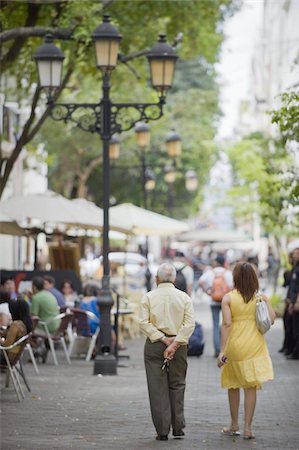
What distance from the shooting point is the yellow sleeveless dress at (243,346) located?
37.7 ft

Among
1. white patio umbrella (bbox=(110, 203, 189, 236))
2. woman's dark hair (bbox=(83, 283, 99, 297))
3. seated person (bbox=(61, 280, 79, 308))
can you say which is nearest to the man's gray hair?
woman's dark hair (bbox=(83, 283, 99, 297))

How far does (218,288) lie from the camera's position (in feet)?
70.0

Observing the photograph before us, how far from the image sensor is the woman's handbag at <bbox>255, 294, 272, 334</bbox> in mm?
11430

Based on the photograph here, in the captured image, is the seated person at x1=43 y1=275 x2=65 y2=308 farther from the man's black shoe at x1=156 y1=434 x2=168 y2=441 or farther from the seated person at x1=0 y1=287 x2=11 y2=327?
the man's black shoe at x1=156 y1=434 x2=168 y2=441

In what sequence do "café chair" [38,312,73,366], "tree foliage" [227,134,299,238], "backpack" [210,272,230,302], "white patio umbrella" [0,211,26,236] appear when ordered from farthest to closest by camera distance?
"white patio umbrella" [0,211,26,236] < "tree foliage" [227,134,299,238] < "backpack" [210,272,230,302] < "café chair" [38,312,73,366]

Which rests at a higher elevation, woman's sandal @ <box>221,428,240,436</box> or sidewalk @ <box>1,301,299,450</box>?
woman's sandal @ <box>221,428,240,436</box>

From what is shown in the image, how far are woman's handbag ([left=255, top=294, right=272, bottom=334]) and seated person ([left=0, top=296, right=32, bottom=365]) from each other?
12.7 feet

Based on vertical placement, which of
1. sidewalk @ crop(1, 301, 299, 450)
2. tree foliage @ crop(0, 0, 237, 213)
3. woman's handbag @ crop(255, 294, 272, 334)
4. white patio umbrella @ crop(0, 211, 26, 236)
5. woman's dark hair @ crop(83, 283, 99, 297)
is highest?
tree foliage @ crop(0, 0, 237, 213)

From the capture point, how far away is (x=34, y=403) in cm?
1423

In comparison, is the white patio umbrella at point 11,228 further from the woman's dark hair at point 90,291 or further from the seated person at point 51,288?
the seated person at point 51,288

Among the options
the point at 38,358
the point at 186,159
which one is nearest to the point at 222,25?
the point at 38,358

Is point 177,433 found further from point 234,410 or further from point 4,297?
point 4,297

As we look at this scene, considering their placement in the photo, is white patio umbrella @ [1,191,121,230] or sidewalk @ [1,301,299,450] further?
white patio umbrella @ [1,191,121,230]

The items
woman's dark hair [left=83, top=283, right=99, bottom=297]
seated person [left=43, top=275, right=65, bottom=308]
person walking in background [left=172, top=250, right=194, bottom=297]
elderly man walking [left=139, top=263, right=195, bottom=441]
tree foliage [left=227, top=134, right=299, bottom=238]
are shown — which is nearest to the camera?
elderly man walking [left=139, top=263, right=195, bottom=441]
